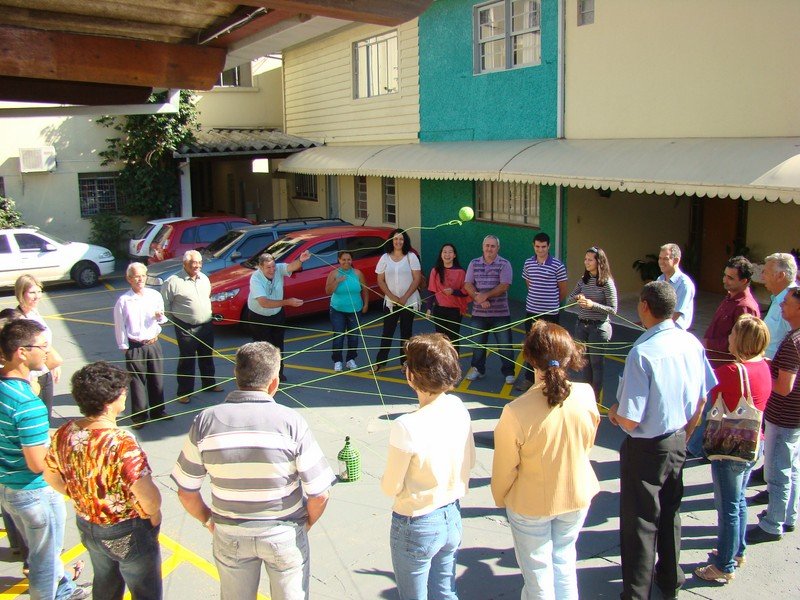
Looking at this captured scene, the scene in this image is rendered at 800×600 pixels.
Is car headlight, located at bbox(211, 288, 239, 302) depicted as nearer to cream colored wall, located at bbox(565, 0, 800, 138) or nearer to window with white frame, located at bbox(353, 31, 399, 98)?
cream colored wall, located at bbox(565, 0, 800, 138)

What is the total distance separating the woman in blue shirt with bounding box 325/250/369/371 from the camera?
9.18 m

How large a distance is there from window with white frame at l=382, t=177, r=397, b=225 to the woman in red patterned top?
46.2ft

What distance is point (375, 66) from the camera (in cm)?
1767

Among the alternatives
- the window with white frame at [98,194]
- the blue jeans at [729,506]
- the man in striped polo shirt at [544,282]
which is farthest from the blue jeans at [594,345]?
the window with white frame at [98,194]

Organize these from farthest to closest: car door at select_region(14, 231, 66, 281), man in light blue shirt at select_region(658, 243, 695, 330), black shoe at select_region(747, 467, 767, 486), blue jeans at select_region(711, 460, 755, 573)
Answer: car door at select_region(14, 231, 66, 281)
man in light blue shirt at select_region(658, 243, 695, 330)
black shoe at select_region(747, 467, 767, 486)
blue jeans at select_region(711, 460, 755, 573)

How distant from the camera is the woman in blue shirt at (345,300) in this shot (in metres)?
9.18

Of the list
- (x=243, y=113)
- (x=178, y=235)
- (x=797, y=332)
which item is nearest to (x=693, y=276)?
(x=797, y=332)

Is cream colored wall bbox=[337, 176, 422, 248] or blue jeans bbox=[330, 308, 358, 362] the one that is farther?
cream colored wall bbox=[337, 176, 422, 248]

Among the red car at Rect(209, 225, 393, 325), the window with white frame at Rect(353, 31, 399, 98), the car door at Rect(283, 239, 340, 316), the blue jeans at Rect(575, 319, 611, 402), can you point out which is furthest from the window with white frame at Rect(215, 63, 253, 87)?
the blue jeans at Rect(575, 319, 611, 402)

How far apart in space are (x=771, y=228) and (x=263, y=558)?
10.3 m

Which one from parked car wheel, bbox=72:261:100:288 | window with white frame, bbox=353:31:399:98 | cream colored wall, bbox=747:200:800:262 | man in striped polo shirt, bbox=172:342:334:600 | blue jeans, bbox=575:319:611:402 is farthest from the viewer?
window with white frame, bbox=353:31:399:98

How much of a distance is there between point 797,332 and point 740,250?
7.48 meters

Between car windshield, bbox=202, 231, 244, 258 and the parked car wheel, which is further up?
car windshield, bbox=202, 231, 244, 258

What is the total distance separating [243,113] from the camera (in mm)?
22156
